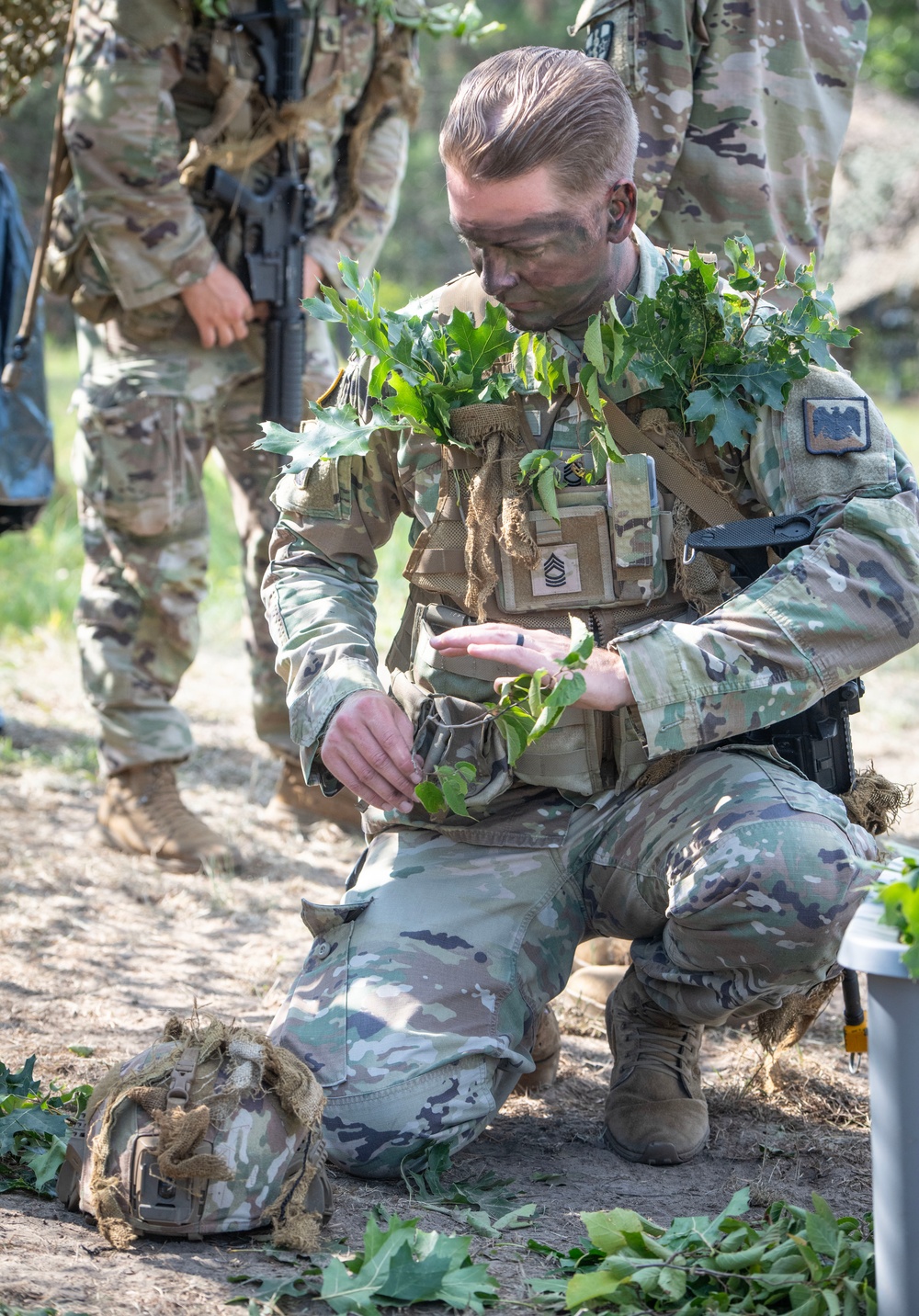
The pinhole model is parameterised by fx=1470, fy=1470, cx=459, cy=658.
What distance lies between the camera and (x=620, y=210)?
2.50 meters

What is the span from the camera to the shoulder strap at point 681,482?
2598 mm

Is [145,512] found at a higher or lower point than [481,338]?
lower

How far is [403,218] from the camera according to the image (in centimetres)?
2069

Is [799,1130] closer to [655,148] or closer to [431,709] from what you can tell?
[431,709]

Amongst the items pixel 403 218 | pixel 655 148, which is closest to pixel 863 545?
pixel 655 148

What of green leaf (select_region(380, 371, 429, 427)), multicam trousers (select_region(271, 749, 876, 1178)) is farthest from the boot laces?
green leaf (select_region(380, 371, 429, 427))

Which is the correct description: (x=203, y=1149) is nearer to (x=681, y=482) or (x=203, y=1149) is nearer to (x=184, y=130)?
(x=681, y=482)

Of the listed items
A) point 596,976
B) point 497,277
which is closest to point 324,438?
point 497,277

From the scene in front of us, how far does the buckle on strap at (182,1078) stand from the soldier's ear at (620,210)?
4.85ft

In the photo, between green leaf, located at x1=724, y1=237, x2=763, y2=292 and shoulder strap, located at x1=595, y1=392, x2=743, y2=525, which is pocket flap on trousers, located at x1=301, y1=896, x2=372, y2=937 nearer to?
shoulder strap, located at x1=595, y1=392, x2=743, y2=525

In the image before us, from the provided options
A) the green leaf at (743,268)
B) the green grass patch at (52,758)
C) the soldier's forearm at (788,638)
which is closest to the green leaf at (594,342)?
the green leaf at (743,268)

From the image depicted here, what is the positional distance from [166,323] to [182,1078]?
256 cm

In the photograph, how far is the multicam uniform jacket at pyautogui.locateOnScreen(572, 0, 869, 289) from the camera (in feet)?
10.7

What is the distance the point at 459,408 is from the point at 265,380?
1.67 metres
